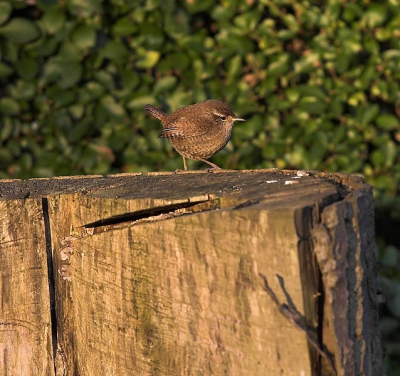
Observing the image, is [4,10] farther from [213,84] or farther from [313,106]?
[313,106]

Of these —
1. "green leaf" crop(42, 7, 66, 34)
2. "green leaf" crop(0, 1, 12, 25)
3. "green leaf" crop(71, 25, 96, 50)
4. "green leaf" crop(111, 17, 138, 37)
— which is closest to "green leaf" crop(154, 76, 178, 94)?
"green leaf" crop(111, 17, 138, 37)

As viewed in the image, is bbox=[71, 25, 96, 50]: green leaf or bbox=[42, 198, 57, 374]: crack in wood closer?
bbox=[42, 198, 57, 374]: crack in wood

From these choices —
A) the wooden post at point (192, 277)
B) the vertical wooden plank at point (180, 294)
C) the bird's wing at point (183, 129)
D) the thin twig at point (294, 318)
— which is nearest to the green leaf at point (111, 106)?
the bird's wing at point (183, 129)

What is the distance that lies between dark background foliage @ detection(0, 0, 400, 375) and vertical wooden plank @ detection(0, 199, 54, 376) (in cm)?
243

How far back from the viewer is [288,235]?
6.22 ft

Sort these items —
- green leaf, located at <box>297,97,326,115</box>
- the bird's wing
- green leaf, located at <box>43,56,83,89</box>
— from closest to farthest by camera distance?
the bird's wing
green leaf, located at <box>43,56,83,89</box>
green leaf, located at <box>297,97,326,115</box>

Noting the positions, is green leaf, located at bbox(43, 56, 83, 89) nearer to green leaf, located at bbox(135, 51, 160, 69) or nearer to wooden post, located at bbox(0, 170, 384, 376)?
green leaf, located at bbox(135, 51, 160, 69)

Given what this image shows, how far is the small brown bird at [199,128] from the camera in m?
4.50

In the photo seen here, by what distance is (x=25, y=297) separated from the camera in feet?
7.85

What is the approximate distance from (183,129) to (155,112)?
30 centimetres

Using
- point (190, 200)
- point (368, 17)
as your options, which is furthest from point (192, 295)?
point (368, 17)

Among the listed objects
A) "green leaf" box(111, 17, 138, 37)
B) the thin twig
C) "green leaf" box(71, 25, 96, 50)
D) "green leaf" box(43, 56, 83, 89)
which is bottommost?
the thin twig

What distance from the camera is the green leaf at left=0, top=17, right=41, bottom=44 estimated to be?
15.2ft

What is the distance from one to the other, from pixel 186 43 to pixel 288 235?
323cm
